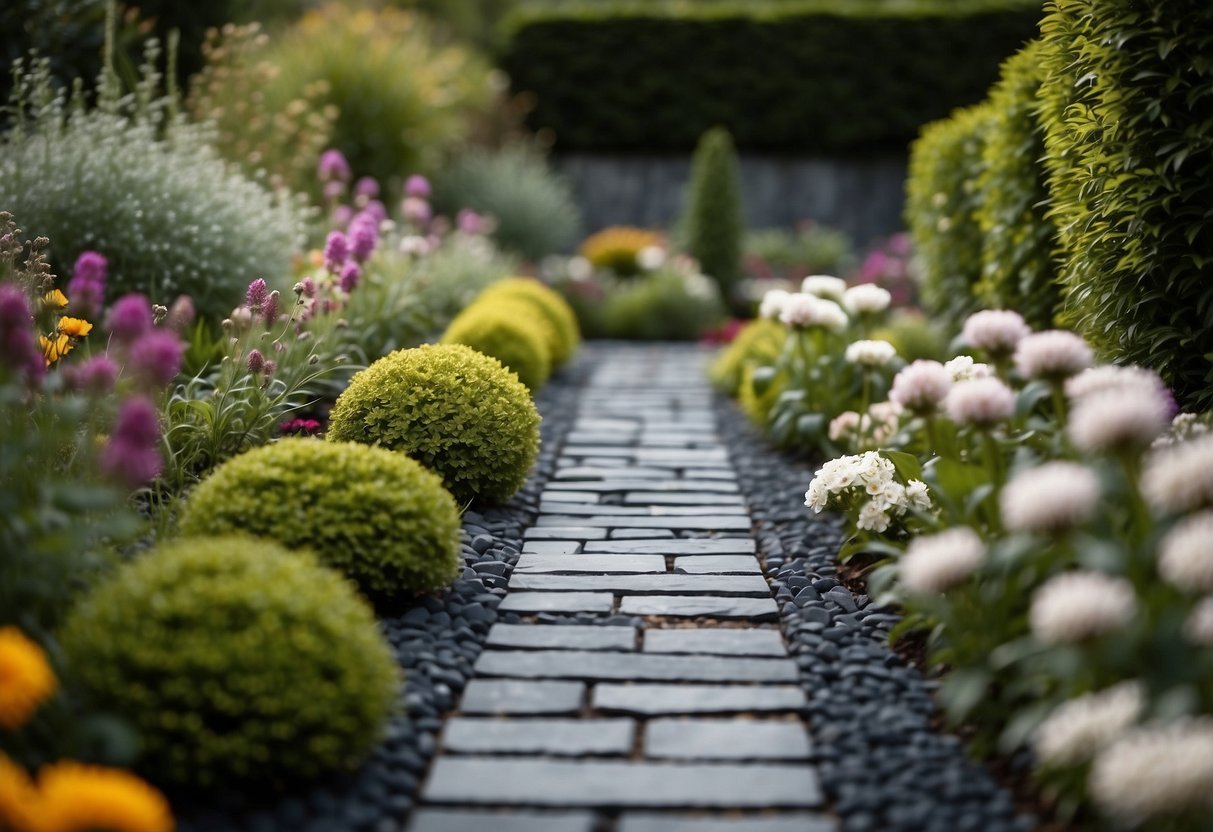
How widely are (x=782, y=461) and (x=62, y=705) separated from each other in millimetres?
3652

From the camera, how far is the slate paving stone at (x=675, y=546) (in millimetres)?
3877

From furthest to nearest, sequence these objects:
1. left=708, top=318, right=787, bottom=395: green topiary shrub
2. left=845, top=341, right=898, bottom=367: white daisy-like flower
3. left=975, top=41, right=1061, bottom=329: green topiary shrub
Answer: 1. left=708, top=318, right=787, bottom=395: green topiary shrub
2. left=975, top=41, right=1061, bottom=329: green topiary shrub
3. left=845, top=341, right=898, bottom=367: white daisy-like flower

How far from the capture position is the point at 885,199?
45.1 ft

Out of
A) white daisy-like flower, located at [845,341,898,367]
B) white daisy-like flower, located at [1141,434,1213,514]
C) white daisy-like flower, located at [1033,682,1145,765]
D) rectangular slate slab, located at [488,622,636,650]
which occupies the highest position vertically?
white daisy-like flower, located at [1141,434,1213,514]

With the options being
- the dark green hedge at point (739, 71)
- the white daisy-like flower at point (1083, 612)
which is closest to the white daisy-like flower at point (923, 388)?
the white daisy-like flower at point (1083, 612)

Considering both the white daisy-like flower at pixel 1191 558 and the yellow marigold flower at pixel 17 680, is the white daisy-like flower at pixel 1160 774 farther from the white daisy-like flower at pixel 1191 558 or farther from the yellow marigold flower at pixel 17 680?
the yellow marigold flower at pixel 17 680

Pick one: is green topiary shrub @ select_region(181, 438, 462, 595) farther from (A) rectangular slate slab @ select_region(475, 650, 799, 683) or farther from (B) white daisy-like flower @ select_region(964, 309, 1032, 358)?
(B) white daisy-like flower @ select_region(964, 309, 1032, 358)

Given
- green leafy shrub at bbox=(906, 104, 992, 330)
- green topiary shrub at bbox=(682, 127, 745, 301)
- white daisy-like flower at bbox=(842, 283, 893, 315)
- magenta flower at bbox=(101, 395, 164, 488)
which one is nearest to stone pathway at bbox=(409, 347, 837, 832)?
magenta flower at bbox=(101, 395, 164, 488)

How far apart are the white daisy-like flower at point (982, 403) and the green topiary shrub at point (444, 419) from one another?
1956 millimetres

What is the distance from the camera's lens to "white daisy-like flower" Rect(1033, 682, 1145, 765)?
191 centimetres

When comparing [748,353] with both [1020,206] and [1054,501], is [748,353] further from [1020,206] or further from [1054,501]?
[1054,501]

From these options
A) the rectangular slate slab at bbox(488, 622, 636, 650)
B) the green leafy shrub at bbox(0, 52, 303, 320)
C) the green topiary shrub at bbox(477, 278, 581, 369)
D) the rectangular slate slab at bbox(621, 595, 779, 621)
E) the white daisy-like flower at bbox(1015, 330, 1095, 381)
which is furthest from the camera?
the green topiary shrub at bbox(477, 278, 581, 369)

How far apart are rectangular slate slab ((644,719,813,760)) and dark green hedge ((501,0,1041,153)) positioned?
38.3 ft

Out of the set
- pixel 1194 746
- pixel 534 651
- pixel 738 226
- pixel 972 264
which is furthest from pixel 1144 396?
pixel 738 226
